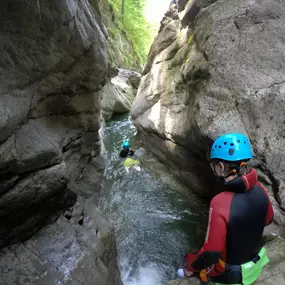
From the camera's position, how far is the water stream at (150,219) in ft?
17.8

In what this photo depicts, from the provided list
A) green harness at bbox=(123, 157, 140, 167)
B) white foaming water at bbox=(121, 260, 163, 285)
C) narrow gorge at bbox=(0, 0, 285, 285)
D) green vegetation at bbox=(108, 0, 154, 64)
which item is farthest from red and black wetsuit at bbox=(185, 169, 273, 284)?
green vegetation at bbox=(108, 0, 154, 64)

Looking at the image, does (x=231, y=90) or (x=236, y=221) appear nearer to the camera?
(x=236, y=221)

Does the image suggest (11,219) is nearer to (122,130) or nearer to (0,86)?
(0,86)

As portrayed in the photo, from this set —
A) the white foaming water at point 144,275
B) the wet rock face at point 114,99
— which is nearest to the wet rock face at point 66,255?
the white foaming water at point 144,275

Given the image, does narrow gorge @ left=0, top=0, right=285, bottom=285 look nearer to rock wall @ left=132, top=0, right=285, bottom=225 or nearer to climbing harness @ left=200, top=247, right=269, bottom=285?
rock wall @ left=132, top=0, right=285, bottom=225

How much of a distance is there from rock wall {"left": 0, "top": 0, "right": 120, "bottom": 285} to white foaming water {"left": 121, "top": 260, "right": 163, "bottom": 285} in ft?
1.96

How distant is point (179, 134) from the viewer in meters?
7.75

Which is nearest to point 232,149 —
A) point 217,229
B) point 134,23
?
point 217,229

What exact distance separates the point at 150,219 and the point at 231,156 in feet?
15.1

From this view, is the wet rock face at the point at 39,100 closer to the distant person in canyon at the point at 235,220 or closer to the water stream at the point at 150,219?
the water stream at the point at 150,219

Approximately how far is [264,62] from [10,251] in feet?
22.1

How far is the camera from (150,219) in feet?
22.7

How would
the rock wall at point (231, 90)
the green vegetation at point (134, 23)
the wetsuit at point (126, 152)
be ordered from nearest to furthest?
1. the rock wall at point (231, 90)
2. the wetsuit at point (126, 152)
3. the green vegetation at point (134, 23)

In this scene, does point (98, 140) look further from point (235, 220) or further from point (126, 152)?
point (235, 220)
